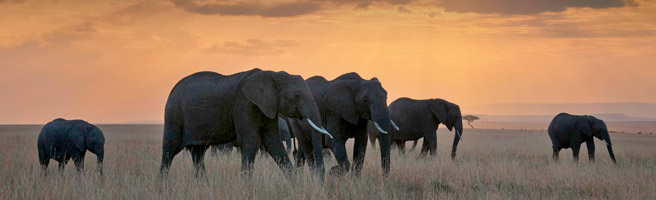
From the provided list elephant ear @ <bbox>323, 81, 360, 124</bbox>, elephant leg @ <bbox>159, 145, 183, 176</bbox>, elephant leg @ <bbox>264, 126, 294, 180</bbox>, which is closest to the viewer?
elephant leg @ <bbox>264, 126, 294, 180</bbox>

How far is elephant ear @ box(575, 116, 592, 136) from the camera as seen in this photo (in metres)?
20.5

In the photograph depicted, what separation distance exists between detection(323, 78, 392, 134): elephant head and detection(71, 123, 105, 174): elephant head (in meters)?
5.07

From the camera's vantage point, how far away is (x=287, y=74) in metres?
11.4

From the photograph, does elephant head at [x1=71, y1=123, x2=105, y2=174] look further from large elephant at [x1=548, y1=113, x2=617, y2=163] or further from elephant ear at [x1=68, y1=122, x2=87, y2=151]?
large elephant at [x1=548, y1=113, x2=617, y2=163]

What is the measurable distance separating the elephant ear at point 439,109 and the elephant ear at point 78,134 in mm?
10929

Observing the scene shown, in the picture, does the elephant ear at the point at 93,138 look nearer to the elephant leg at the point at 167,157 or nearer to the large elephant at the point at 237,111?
the elephant leg at the point at 167,157

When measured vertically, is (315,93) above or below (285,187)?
above

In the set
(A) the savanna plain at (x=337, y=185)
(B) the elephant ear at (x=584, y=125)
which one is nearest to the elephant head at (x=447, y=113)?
(B) the elephant ear at (x=584, y=125)

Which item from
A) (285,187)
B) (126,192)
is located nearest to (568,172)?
(285,187)

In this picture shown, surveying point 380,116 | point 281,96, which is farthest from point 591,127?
point 281,96

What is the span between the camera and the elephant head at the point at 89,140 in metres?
14.9

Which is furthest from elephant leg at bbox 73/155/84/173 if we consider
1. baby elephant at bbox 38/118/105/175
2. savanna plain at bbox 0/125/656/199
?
savanna plain at bbox 0/125/656/199

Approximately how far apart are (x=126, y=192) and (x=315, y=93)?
4.37 meters

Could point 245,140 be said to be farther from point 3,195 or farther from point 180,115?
point 3,195
